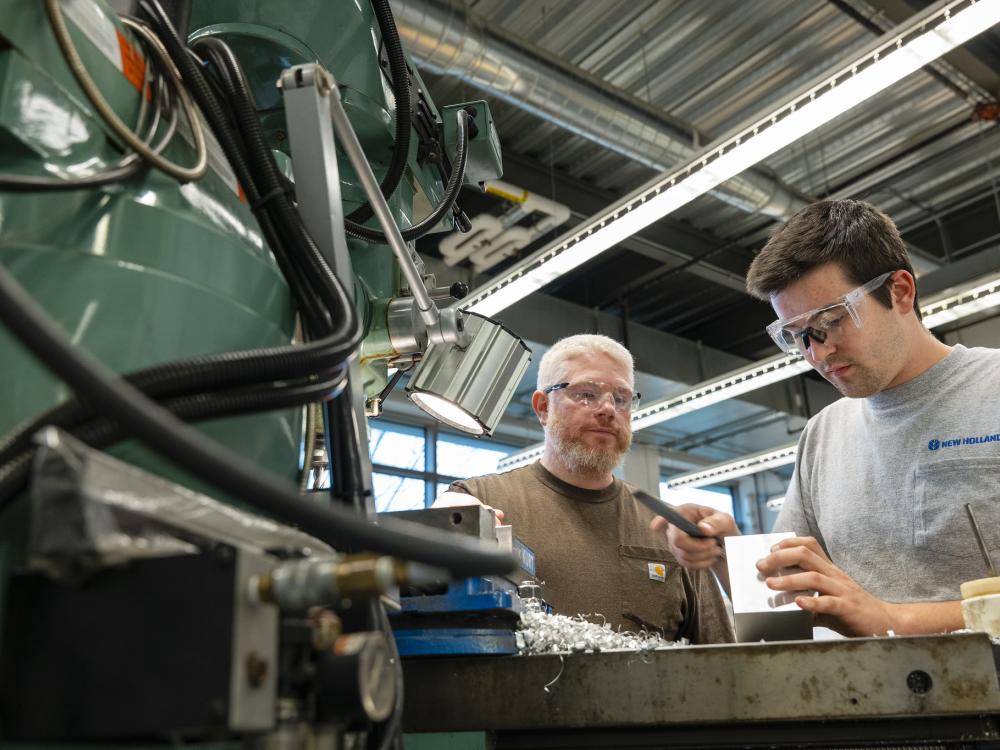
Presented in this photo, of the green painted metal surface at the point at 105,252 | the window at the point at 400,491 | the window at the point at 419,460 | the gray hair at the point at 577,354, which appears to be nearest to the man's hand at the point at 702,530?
the green painted metal surface at the point at 105,252

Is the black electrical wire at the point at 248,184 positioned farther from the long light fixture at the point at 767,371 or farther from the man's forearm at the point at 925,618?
the long light fixture at the point at 767,371

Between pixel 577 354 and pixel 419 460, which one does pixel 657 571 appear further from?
pixel 419 460

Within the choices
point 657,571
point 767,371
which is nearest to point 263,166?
point 657,571

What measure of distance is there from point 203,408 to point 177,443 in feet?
0.38

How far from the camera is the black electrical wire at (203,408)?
1.34 ft

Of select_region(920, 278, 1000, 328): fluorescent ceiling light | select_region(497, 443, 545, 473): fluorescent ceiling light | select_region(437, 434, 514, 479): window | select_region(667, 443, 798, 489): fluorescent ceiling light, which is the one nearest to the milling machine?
select_region(920, 278, 1000, 328): fluorescent ceiling light

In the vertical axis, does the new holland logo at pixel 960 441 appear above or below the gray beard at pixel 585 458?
below

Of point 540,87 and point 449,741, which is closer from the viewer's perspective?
point 449,741

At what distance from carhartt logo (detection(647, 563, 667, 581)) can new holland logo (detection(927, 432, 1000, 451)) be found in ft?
2.21

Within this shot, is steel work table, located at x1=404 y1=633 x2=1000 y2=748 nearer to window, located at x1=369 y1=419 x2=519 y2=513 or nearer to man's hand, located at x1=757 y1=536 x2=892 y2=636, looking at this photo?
man's hand, located at x1=757 y1=536 x2=892 y2=636

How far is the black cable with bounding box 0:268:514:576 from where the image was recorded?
358 millimetres

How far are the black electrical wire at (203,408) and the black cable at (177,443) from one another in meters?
0.07

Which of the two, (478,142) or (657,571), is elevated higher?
(478,142)

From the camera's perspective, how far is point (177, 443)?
1.20 ft
